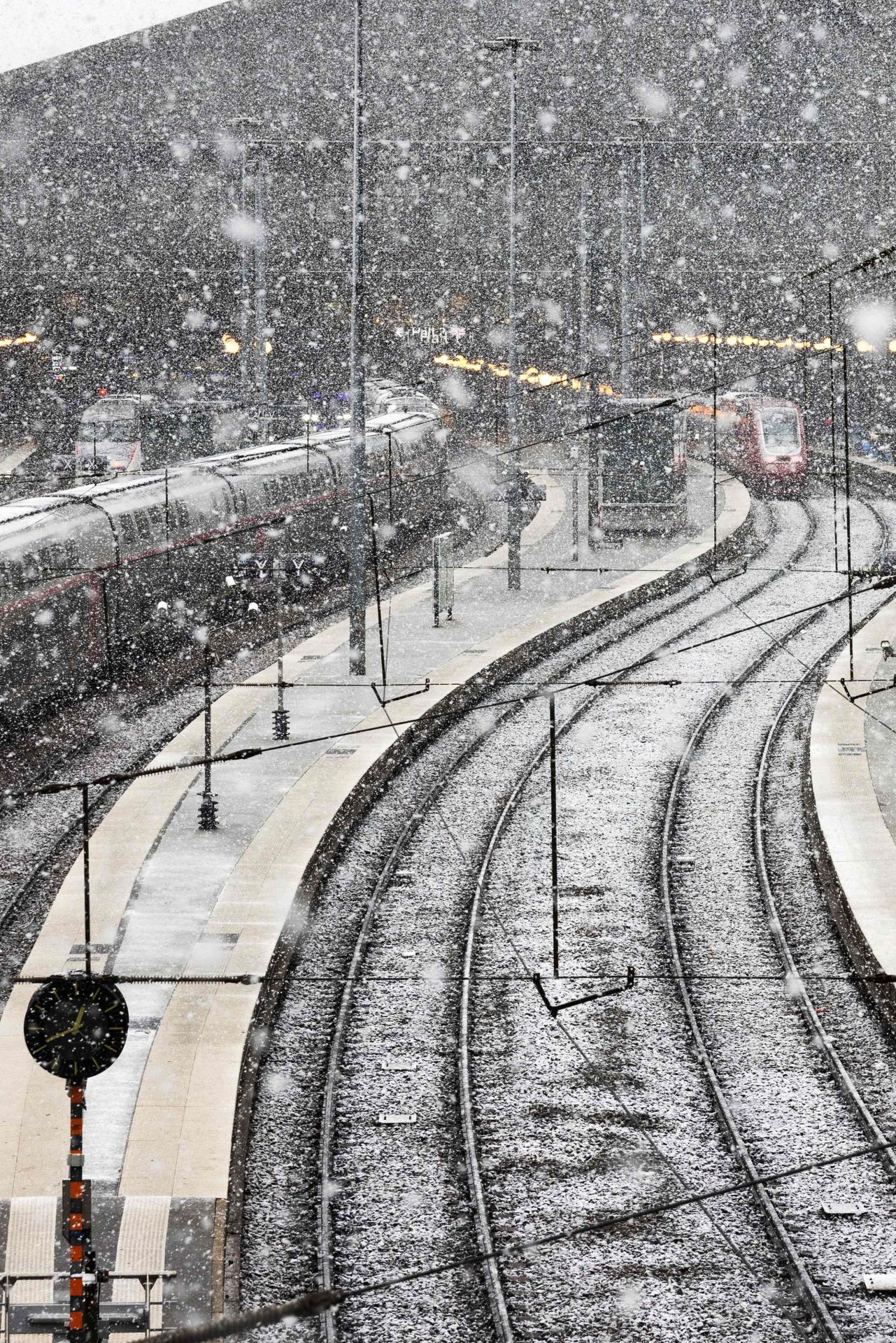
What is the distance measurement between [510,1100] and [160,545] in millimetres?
17457

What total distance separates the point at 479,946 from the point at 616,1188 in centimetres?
515

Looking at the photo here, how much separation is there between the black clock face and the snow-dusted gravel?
6.00ft

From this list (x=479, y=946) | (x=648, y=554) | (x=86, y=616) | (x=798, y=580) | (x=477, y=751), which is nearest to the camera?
(x=479, y=946)

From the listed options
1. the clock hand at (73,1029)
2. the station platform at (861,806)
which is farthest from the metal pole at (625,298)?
the clock hand at (73,1029)

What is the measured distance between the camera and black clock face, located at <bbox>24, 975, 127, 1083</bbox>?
11.7 m

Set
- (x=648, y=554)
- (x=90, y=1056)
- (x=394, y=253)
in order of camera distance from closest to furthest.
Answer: (x=90, y=1056), (x=648, y=554), (x=394, y=253)

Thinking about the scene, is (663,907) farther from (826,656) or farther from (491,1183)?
(826,656)

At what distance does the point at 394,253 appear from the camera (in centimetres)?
6341

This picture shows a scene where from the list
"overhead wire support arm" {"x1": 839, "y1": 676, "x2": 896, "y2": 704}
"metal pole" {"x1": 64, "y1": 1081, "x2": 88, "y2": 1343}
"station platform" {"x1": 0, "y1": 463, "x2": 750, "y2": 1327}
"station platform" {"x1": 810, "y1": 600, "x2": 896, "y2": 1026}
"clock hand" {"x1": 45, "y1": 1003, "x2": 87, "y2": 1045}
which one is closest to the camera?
"metal pole" {"x1": 64, "y1": 1081, "x2": 88, "y2": 1343}

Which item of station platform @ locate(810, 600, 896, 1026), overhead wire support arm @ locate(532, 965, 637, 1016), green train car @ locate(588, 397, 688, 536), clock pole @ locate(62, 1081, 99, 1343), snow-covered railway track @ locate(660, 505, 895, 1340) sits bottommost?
snow-covered railway track @ locate(660, 505, 895, 1340)

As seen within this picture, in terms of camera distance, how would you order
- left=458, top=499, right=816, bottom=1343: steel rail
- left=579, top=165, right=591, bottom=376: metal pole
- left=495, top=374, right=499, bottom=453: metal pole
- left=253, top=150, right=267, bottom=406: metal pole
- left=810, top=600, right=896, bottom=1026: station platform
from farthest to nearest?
left=495, top=374, right=499, bottom=453: metal pole < left=253, top=150, right=267, bottom=406: metal pole < left=579, top=165, right=591, bottom=376: metal pole < left=810, top=600, right=896, bottom=1026: station platform < left=458, top=499, right=816, bottom=1343: steel rail

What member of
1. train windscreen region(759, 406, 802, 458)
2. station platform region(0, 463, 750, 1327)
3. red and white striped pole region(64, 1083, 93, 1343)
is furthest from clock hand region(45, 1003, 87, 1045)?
train windscreen region(759, 406, 802, 458)

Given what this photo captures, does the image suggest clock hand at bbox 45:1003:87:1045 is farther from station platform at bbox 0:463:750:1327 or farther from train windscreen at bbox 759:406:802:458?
train windscreen at bbox 759:406:802:458

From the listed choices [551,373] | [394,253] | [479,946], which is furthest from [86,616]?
[551,373]
